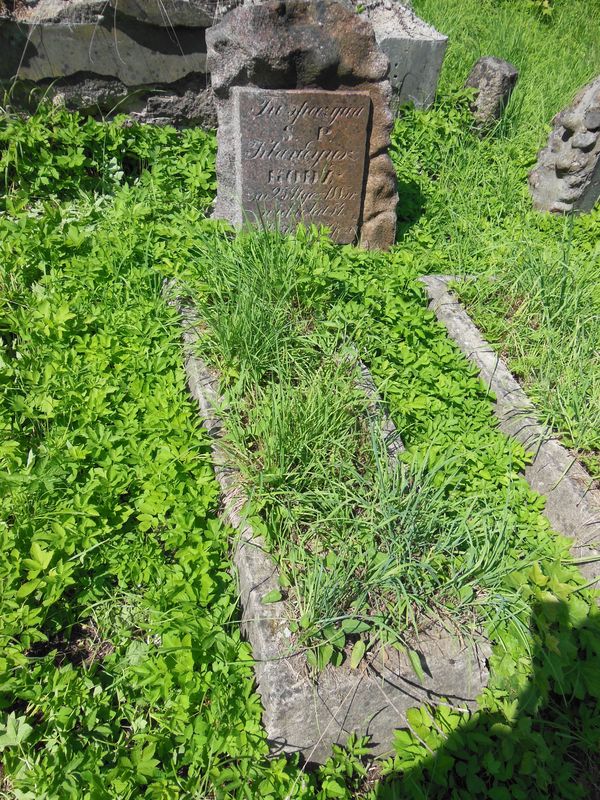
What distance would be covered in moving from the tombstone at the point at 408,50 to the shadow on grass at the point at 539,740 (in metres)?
4.26

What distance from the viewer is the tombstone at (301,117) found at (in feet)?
9.37

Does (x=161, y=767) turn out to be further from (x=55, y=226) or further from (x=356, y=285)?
(x=55, y=226)

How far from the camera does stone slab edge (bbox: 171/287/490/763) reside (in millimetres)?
1671

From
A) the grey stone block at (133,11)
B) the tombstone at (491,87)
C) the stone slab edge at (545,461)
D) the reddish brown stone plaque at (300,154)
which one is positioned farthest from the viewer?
the tombstone at (491,87)

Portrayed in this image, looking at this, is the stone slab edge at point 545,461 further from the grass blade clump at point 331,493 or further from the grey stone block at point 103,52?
the grey stone block at point 103,52

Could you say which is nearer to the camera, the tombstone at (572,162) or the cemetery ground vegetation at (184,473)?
the cemetery ground vegetation at (184,473)

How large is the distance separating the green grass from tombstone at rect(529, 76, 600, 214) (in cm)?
14

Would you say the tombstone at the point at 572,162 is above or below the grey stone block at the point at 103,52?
below

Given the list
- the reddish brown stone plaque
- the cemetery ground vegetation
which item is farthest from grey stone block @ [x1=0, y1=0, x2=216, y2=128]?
the reddish brown stone plaque

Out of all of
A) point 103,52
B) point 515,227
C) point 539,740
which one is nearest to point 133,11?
point 103,52

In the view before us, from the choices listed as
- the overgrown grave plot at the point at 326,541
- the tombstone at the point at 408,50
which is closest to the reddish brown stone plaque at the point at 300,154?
the overgrown grave plot at the point at 326,541

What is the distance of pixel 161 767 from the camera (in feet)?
5.55

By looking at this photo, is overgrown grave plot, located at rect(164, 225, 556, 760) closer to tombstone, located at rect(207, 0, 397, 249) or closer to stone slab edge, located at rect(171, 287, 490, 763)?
stone slab edge, located at rect(171, 287, 490, 763)

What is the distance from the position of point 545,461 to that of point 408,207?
2205 millimetres
